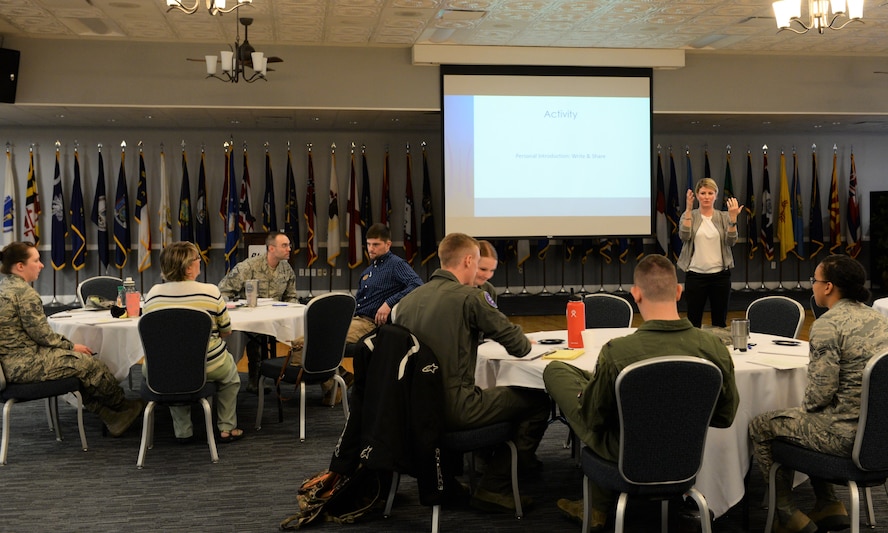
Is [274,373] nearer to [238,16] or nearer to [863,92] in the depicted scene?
[238,16]

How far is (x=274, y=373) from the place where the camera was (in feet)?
17.2

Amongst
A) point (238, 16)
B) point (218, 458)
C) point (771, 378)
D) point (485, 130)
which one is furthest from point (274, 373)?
point (485, 130)

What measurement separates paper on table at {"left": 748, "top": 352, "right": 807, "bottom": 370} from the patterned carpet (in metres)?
0.67

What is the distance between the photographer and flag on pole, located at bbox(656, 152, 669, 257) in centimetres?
1169

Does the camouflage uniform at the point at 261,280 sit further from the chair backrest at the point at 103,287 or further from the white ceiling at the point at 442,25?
the white ceiling at the point at 442,25

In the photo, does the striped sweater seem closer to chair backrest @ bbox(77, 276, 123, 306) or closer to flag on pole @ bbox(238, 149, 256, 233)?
chair backrest @ bbox(77, 276, 123, 306)

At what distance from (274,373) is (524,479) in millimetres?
1830

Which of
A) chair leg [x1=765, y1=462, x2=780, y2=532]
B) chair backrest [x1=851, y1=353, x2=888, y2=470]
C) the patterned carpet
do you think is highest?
chair backrest [x1=851, y1=353, x2=888, y2=470]

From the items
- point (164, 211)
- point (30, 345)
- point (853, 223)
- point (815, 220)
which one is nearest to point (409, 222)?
point (164, 211)

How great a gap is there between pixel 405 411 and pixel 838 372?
164 cm

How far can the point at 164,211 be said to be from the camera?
10.9 meters

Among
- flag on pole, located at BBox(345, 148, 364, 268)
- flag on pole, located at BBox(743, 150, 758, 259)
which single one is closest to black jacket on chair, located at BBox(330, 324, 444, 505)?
flag on pole, located at BBox(345, 148, 364, 268)

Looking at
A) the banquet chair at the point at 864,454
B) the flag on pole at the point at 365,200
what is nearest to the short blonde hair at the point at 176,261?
the banquet chair at the point at 864,454

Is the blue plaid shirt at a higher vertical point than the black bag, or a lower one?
higher
